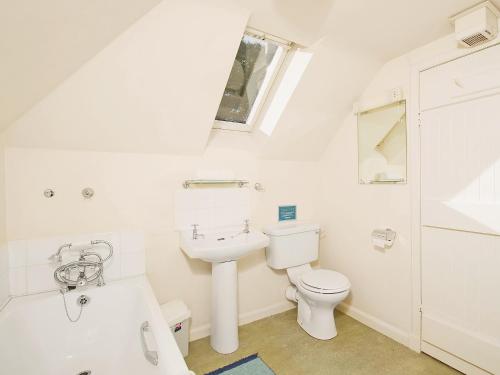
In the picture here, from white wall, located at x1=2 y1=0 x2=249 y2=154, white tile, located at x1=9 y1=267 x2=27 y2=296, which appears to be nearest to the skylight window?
white wall, located at x1=2 y1=0 x2=249 y2=154

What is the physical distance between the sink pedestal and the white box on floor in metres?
0.22

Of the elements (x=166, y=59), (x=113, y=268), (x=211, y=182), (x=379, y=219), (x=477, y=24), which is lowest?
(x=113, y=268)

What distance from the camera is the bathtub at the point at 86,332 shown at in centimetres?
133

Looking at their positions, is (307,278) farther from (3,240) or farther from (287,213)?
(3,240)

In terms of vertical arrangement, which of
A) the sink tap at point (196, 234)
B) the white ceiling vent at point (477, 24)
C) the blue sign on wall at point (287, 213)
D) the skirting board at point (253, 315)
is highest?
the white ceiling vent at point (477, 24)

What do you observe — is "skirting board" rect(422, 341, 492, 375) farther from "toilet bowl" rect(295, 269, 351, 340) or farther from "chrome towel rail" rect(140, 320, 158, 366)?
"chrome towel rail" rect(140, 320, 158, 366)

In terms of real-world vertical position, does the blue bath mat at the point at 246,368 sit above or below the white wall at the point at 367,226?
below

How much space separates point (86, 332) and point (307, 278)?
1.60 meters

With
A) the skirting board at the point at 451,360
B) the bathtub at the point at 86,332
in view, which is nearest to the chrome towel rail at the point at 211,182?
the bathtub at the point at 86,332

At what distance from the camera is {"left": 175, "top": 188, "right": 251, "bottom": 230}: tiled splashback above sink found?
205 cm

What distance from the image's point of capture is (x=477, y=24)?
1436 mm

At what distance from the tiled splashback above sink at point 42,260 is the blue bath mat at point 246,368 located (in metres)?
0.98

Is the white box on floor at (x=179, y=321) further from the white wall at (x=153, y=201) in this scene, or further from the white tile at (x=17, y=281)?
the white tile at (x=17, y=281)

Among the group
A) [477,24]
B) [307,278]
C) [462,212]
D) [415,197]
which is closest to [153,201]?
[307,278]
